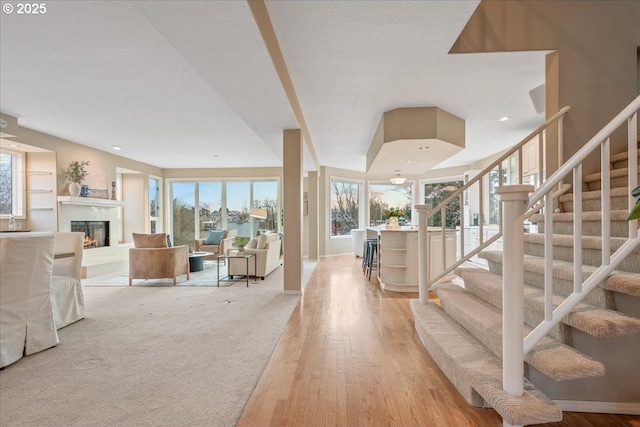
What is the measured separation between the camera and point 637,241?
1568 millimetres

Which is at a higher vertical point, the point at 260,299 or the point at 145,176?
the point at 145,176

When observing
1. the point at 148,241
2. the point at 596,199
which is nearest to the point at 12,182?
the point at 148,241

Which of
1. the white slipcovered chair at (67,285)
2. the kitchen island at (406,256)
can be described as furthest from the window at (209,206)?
the kitchen island at (406,256)

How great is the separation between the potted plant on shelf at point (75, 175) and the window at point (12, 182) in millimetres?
697

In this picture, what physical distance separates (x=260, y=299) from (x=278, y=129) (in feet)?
8.33

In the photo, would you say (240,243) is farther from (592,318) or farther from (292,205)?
(592,318)

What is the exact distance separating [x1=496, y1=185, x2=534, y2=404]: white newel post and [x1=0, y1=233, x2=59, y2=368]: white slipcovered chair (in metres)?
3.48

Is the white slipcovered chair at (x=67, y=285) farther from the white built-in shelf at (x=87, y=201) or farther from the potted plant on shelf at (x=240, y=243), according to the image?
the white built-in shelf at (x=87, y=201)

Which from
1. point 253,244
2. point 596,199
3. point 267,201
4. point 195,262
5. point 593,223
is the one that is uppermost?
point 267,201

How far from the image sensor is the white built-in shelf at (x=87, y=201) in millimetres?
6121

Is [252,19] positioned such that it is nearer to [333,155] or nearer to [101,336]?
[101,336]

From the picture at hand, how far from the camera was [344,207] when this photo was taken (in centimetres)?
1013

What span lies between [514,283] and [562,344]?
597 millimetres

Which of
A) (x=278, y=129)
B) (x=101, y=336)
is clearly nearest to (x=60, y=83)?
(x=278, y=129)
